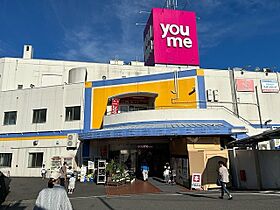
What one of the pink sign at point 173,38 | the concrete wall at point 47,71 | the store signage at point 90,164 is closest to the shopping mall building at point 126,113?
the store signage at point 90,164

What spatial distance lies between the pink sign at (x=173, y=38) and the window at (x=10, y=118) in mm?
16923

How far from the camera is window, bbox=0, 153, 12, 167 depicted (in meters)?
24.0

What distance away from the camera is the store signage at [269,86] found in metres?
23.8

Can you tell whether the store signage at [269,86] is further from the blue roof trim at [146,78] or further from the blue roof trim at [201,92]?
the blue roof trim at [146,78]

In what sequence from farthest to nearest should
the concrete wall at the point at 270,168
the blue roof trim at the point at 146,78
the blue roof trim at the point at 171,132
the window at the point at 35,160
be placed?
the window at the point at 35,160 < the blue roof trim at the point at 146,78 < the blue roof trim at the point at 171,132 < the concrete wall at the point at 270,168

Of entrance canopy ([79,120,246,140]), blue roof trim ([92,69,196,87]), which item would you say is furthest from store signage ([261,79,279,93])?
entrance canopy ([79,120,246,140])

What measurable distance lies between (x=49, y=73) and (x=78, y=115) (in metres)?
9.57

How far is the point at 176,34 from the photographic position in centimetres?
3178

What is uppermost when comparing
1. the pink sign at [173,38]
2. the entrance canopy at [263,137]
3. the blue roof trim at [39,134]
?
the pink sign at [173,38]

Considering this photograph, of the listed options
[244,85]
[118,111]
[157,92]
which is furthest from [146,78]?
[244,85]

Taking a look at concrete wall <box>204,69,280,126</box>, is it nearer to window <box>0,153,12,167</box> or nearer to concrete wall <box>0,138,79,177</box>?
concrete wall <box>0,138,79,177</box>

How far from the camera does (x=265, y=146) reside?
19219 millimetres

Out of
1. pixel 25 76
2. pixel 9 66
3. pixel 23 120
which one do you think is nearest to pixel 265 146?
pixel 23 120

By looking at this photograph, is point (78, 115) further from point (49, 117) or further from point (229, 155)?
point (229, 155)
